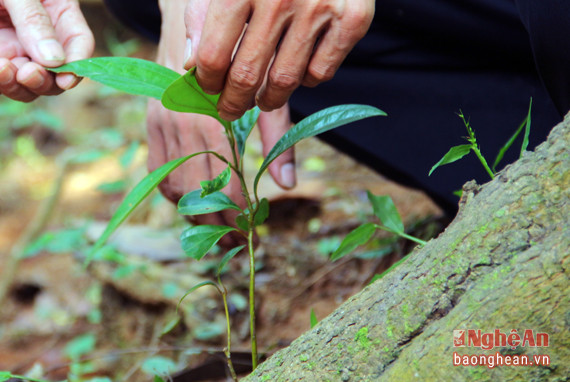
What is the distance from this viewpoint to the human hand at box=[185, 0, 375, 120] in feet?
2.00

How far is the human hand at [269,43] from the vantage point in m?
0.61

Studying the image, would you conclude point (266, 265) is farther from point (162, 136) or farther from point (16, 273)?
point (16, 273)

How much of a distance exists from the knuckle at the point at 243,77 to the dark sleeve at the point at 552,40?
0.39m

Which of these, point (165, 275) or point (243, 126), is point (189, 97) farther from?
point (165, 275)

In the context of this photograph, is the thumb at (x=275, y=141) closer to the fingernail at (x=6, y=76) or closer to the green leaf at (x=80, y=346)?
the fingernail at (x=6, y=76)

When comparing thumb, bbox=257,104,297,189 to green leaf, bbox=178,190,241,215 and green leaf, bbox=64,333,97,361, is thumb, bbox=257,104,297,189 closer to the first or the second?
green leaf, bbox=178,190,241,215

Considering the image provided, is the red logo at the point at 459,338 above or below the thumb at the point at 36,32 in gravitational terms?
above

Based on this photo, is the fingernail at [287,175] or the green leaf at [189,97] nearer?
the green leaf at [189,97]

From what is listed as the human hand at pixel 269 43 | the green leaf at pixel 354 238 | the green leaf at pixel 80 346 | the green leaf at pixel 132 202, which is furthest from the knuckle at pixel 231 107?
the green leaf at pixel 80 346

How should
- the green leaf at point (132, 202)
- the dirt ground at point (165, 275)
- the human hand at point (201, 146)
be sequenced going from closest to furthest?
1. the green leaf at point (132, 202)
2. the human hand at point (201, 146)
3. the dirt ground at point (165, 275)

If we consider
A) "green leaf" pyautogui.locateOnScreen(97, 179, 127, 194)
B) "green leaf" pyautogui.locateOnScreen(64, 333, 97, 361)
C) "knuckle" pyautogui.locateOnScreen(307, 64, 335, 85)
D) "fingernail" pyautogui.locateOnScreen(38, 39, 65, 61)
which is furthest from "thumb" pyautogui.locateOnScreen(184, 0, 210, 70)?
"green leaf" pyautogui.locateOnScreen(97, 179, 127, 194)

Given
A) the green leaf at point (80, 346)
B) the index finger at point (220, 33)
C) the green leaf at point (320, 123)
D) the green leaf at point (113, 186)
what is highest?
the index finger at point (220, 33)

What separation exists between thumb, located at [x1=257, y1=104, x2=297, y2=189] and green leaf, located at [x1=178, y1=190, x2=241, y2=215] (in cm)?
40

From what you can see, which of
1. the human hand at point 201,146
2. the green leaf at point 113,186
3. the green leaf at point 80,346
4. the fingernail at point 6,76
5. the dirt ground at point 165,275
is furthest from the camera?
the green leaf at point 113,186
